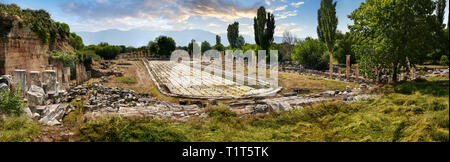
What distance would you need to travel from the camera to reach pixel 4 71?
8.57m

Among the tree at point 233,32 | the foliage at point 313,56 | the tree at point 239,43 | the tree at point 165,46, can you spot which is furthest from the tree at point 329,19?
the tree at point 165,46

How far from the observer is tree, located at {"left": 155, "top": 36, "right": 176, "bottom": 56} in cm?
4128

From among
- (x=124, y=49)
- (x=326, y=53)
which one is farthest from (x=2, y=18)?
(x=124, y=49)

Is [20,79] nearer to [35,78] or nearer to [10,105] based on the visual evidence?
[35,78]

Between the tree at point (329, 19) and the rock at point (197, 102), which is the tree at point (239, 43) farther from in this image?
the rock at point (197, 102)

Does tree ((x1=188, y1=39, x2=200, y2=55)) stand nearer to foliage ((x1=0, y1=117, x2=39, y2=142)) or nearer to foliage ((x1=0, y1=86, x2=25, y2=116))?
foliage ((x1=0, y1=86, x2=25, y2=116))

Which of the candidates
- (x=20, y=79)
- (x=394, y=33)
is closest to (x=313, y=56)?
(x=394, y=33)

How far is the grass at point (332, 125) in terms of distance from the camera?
258cm

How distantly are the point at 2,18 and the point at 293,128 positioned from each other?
11.9 meters

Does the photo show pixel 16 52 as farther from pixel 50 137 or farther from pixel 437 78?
pixel 437 78

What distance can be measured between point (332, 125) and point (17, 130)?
5582mm

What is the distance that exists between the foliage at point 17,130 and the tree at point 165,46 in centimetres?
3827

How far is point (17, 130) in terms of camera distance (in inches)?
157
